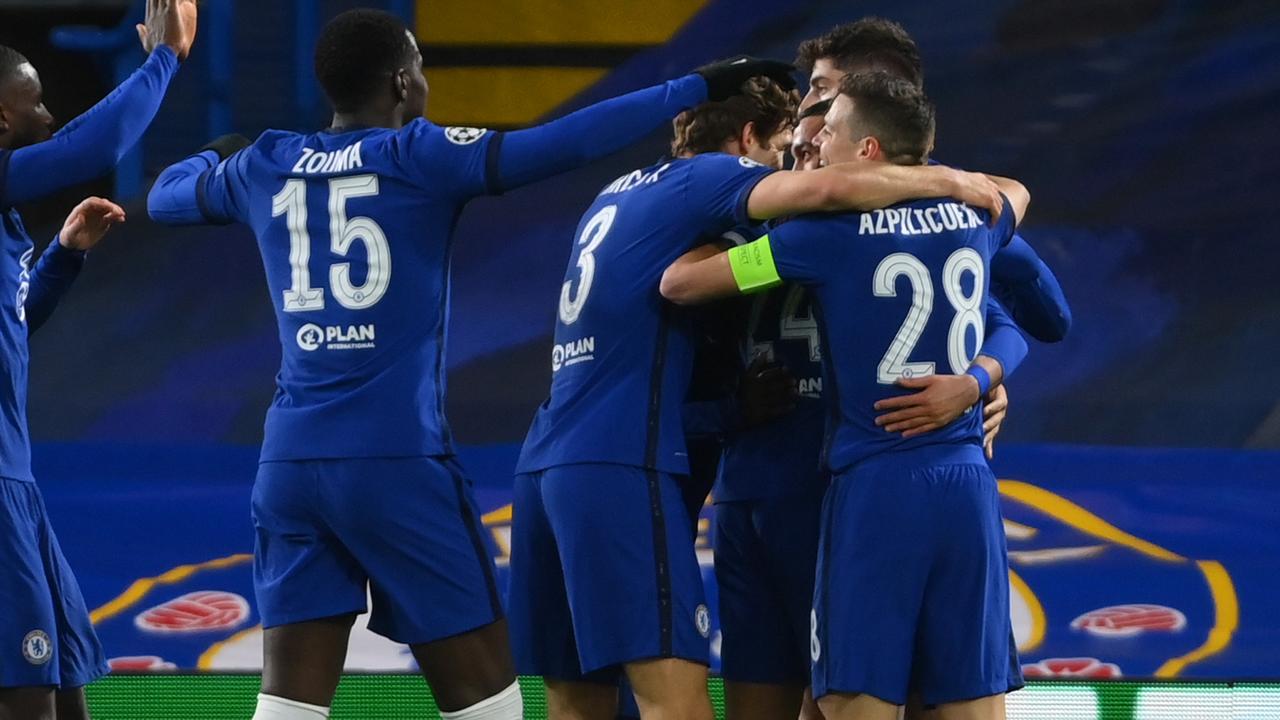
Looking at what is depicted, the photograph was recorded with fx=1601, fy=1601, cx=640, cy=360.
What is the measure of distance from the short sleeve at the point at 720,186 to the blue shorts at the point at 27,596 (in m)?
1.57

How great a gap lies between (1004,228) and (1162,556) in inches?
142

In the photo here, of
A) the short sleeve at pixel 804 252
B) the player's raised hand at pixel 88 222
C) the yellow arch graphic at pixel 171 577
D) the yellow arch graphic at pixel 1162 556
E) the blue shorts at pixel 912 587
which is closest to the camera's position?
the blue shorts at pixel 912 587

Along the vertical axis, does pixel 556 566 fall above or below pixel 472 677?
above

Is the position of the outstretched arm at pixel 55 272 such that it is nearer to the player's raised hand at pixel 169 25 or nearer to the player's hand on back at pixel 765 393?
the player's raised hand at pixel 169 25

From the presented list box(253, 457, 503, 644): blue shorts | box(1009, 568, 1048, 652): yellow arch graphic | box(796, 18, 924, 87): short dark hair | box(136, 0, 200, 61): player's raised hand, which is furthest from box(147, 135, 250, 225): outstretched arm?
box(1009, 568, 1048, 652): yellow arch graphic

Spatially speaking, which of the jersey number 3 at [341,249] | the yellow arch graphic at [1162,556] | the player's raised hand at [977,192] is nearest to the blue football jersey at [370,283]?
the jersey number 3 at [341,249]

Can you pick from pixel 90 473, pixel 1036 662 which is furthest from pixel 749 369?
pixel 90 473

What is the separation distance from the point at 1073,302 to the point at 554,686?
13.1ft

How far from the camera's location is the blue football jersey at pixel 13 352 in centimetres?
344

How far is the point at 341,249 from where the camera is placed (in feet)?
10.5

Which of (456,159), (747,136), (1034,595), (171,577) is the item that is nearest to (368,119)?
(456,159)

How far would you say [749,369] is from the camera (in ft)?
11.3

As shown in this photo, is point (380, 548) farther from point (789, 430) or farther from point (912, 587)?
point (912, 587)

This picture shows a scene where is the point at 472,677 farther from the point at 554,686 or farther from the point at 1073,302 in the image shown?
the point at 1073,302
